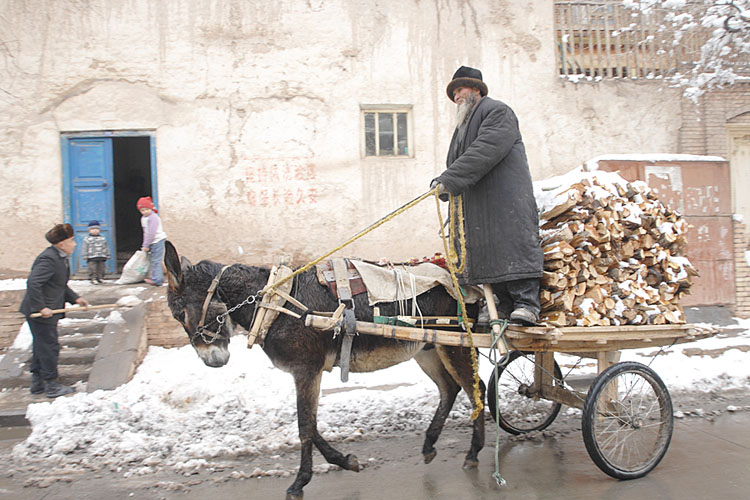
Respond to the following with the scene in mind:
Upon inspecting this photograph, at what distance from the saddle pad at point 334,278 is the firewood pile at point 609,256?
129 cm

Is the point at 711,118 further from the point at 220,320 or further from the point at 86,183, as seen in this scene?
the point at 86,183

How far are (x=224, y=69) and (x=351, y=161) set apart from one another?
2.59 metres

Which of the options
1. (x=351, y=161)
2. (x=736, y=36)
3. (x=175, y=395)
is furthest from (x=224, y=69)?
(x=736, y=36)

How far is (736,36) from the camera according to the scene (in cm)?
857

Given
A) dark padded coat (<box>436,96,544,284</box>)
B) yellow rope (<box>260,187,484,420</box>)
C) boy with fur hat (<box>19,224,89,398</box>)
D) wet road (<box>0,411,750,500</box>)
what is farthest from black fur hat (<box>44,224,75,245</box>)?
dark padded coat (<box>436,96,544,284</box>)

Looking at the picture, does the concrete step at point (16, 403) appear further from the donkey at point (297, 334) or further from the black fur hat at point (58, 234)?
the donkey at point (297, 334)

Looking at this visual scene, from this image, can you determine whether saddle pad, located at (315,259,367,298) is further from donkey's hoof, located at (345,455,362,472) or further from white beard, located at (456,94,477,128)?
white beard, located at (456,94,477,128)

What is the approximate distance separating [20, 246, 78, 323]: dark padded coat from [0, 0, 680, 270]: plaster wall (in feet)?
8.88

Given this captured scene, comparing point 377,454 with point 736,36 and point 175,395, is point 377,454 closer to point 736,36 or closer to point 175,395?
point 175,395

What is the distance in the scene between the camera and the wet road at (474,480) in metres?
3.67

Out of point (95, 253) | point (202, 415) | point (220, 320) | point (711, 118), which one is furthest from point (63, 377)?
point (711, 118)

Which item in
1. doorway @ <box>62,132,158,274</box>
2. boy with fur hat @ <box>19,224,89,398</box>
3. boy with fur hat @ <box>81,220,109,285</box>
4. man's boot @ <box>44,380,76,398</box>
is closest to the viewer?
man's boot @ <box>44,380,76,398</box>

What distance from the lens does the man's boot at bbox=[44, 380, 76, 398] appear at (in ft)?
19.0

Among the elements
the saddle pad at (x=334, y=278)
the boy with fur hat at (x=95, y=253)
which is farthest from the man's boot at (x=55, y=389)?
the saddle pad at (x=334, y=278)
